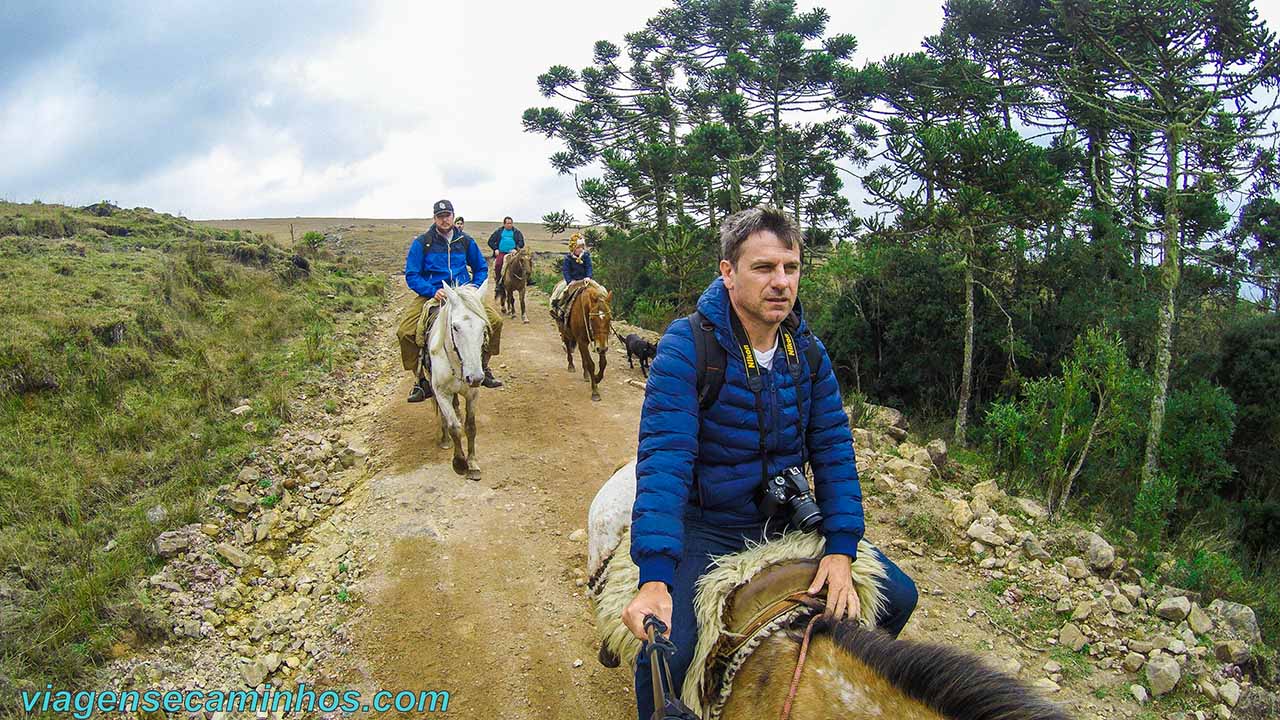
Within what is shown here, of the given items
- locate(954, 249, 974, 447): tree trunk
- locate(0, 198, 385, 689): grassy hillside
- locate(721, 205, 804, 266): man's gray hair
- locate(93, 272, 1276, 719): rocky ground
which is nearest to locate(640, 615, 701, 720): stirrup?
locate(721, 205, 804, 266): man's gray hair

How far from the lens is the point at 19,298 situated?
371 inches

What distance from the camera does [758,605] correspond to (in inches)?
84.0

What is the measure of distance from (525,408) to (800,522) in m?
7.08

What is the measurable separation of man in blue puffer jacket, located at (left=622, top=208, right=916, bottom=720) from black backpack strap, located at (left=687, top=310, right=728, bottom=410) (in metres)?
0.02

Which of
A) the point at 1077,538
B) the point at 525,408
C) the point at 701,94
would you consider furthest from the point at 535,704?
the point at 701,94

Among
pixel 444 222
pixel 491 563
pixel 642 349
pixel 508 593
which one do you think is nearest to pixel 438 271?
pixel 444 222

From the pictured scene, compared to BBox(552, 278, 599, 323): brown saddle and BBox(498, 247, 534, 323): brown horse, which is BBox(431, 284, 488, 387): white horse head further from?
BBox(498, 247, 534, 323): brown horse

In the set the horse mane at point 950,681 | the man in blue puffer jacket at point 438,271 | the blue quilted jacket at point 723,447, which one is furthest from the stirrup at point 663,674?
the man in blue puffer jacket at point 438,271

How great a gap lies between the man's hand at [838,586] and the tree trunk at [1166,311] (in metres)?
11.0

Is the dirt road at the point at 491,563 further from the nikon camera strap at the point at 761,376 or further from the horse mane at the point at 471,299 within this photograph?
the nikon camera strap at the point at 761,376

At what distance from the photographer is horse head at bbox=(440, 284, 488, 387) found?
20.4 feet

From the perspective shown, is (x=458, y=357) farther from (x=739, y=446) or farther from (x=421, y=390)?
(x=739, y=446)

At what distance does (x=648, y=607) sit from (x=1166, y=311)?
12821 millimetres

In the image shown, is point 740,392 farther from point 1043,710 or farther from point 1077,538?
point 1077,538
